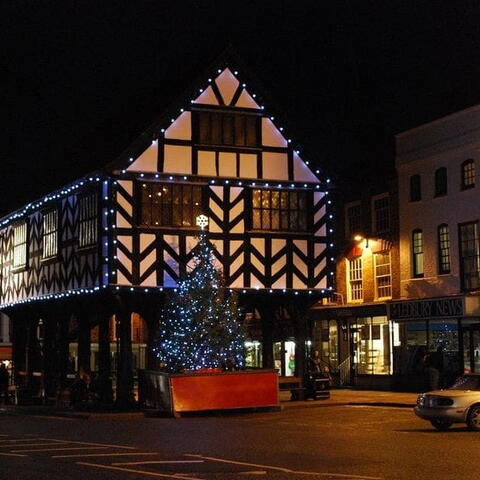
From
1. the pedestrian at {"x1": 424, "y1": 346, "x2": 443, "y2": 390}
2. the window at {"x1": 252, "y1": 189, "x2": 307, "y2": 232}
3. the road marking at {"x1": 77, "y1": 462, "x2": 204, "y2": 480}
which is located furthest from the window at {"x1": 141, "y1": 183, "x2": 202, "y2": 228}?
the road marking at {"x1": 77, "y1": 462, "x2": 204, "y2": 480}

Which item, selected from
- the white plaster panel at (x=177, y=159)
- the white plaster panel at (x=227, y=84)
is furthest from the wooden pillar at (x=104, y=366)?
the white plaster panel at (x=227, y=84)

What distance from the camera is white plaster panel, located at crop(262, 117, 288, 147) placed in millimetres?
38375

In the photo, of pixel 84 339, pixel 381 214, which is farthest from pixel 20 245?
pixel 381 214

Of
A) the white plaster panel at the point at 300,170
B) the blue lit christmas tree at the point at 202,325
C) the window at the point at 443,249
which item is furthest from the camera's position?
the window at the point at 443,249

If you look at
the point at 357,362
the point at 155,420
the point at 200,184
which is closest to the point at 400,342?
the point at 357,362

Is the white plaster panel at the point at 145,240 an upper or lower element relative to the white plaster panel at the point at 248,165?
lower

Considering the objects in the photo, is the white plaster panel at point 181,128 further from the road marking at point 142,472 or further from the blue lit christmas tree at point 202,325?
the road marking at point 142,472

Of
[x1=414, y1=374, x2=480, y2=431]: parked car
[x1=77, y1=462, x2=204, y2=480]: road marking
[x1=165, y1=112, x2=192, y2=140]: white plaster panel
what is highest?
[x1=165, y1=112, x2=192, y2=140]: white plaster panel

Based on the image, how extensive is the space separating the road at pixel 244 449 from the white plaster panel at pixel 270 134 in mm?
12374

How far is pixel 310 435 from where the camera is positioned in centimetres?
2277

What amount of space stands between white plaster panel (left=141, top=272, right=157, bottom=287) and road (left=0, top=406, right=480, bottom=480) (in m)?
7.24

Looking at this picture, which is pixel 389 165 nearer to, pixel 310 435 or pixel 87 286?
pixel 87 286

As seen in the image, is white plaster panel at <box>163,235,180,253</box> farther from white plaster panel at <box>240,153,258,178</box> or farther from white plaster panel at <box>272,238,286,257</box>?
white plaster panel at <box>272,238,286,257</box>

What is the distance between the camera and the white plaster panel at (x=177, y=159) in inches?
1455
